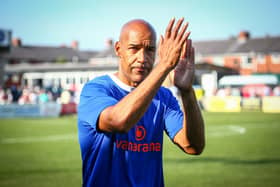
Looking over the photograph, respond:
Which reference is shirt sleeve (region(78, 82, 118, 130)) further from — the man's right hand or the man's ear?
the man's right hand

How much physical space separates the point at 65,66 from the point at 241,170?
6919cm

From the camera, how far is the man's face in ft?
A: 10.5

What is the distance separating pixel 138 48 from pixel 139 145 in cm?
73

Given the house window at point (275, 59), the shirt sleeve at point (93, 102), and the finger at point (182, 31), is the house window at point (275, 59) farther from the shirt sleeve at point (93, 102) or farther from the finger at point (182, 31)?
the finger at point (182, 31)

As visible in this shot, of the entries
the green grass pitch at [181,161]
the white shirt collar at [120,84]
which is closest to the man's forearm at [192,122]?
the white shirt collar at [120,84]

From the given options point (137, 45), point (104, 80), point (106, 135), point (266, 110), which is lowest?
point (266, 110)

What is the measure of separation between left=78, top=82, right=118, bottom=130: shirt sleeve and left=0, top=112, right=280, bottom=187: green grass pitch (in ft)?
22.1

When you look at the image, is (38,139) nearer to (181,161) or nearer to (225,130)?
(181,161)

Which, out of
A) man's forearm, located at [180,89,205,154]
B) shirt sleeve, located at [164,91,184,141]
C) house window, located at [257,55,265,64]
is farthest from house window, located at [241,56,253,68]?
man's forearm, located at [180,89,205,154]

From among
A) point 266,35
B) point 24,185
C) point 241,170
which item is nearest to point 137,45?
point 24,185

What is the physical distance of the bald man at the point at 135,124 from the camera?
315 cm

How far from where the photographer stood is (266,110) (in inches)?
1401

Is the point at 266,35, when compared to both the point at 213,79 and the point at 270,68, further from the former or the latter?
the point at 213,79

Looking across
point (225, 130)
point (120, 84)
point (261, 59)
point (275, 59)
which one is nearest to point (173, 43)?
point (120, 84)
